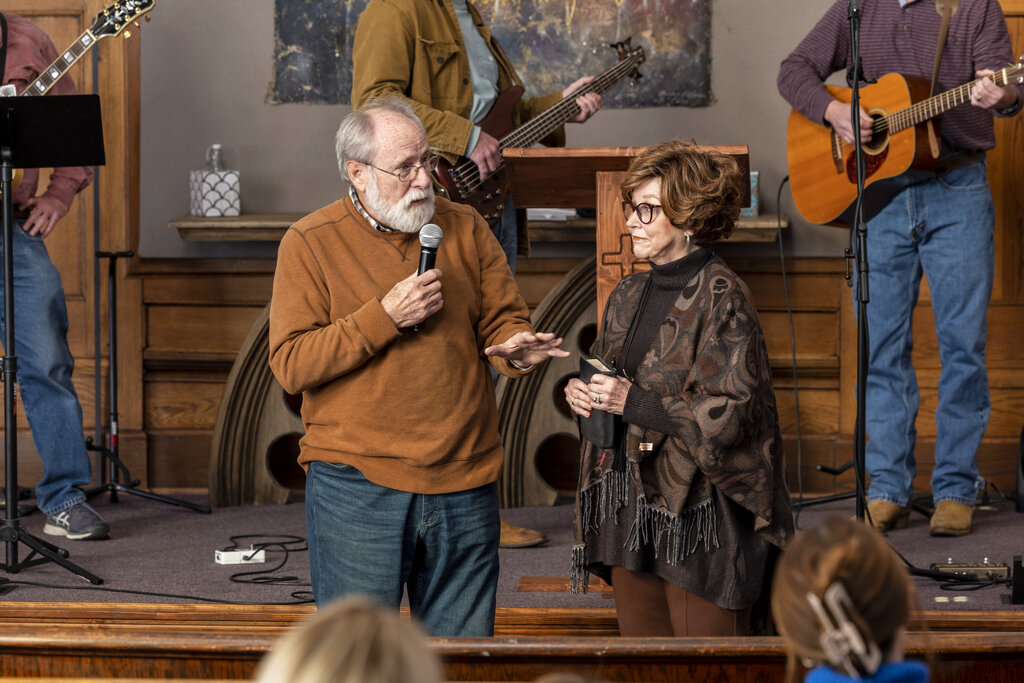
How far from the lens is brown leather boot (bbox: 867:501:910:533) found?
4.02 meters

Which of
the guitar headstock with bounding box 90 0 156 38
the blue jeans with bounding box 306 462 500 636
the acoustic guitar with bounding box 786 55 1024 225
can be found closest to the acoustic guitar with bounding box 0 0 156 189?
the guitar headstock with bounding box 90 0 156 38

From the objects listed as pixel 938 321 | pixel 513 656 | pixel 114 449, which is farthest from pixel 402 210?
pixel 114 449

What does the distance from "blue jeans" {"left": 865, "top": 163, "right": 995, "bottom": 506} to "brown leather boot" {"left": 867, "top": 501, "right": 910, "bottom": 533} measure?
0.03 meters

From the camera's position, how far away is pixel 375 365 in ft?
7.44

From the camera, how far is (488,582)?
2.36 metres

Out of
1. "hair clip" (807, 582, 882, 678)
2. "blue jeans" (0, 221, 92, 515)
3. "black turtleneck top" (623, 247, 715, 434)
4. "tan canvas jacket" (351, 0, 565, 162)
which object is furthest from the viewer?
"blue jeans" (0, 221, 92, 515)

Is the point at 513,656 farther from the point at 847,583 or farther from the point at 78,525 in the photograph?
the point at 78,525

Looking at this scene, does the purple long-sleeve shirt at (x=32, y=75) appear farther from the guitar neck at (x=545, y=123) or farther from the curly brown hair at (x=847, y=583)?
the curly brown hair at (x=847, y=583)

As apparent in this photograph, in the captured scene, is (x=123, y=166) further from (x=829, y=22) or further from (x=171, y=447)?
(x=829, y=22)

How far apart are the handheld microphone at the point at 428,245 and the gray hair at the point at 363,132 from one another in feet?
0.78

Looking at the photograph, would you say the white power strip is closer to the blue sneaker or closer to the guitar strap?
the blue sneaker

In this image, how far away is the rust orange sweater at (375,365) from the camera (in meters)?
2.23

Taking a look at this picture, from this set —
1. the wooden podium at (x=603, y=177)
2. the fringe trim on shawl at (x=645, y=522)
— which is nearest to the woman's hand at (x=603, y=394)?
the fringe trim on shawl at (x=645, y=522)

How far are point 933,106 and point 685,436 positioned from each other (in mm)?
2047
